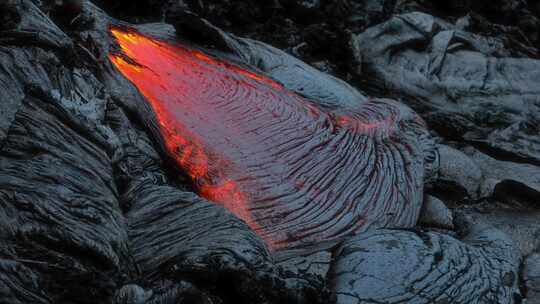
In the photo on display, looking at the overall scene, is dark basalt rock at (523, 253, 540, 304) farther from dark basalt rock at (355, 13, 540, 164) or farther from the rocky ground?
dark basalt rock at (355, 13, 540, 164)

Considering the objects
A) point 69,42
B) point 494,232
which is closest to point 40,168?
point 69,42

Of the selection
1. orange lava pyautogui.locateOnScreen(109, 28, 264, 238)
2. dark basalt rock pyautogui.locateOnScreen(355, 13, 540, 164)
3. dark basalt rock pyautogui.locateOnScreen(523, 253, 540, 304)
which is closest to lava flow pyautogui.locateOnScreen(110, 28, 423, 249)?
orange lava pyautogui.locateOnScreen(109, 28, 264, 238)

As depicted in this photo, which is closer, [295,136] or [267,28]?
[295,136]

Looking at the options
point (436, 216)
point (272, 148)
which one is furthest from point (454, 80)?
point (272, 148)

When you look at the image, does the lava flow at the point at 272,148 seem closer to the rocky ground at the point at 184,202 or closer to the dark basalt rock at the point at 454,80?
the rocky ground at the point at 184,202

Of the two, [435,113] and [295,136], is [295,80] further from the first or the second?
[435,113]

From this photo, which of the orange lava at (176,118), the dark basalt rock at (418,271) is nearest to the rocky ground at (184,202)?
the dark basalt rock at (418,271)

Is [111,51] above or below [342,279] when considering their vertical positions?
above
